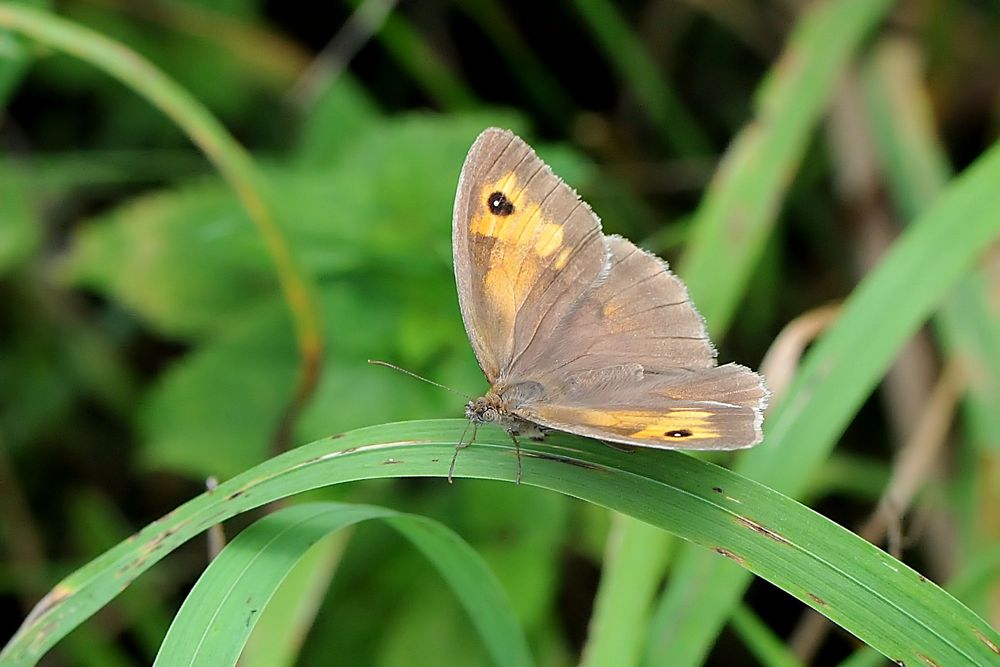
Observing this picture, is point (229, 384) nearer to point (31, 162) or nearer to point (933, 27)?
point (31, 162)

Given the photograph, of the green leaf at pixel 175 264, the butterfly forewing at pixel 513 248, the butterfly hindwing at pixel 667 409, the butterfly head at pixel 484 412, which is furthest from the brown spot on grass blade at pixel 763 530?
the green leaf at pixel 175 264

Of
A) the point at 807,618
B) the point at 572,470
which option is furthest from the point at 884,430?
the point at 572,470

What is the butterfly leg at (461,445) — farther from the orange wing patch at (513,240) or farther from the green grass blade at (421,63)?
the green grass blade at (421,63)

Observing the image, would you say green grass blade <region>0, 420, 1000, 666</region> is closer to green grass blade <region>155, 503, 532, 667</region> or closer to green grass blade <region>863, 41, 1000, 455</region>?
green grass blade <region>155, 503, 532, 667</region>

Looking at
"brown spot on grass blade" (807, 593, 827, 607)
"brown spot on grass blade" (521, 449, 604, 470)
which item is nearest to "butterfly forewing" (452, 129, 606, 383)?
"brown spot on grass blade" (521, 449, 604, 470)

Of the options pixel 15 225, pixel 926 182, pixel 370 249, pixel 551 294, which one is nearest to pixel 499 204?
pixel 551 294

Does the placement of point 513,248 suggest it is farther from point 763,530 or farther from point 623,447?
point 763,530
